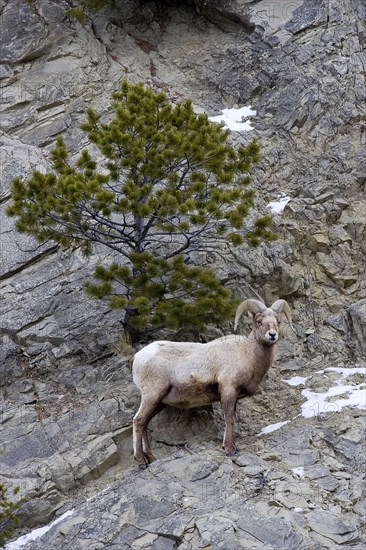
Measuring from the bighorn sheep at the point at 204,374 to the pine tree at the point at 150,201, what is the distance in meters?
1.20

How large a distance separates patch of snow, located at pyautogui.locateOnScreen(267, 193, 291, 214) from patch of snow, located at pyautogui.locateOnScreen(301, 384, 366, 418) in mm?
5176

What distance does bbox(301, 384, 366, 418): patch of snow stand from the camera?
538 inches

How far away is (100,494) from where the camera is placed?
12.3 metres

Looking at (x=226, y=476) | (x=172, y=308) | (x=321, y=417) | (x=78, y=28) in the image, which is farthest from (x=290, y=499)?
(x=78, y=28)

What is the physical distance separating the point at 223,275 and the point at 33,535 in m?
6.58

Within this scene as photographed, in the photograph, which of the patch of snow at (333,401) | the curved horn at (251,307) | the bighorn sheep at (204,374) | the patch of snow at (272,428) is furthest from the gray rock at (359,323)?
the curved horn at (251,307)

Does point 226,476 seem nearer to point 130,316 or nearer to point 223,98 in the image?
point 130,316

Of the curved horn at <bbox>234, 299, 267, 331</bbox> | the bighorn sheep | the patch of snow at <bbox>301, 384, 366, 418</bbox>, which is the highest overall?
the curved horn at <bbox>234, 299, 267, 331</bbox>

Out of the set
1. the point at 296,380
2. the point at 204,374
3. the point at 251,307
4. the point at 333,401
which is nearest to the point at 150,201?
A: the point at 251,307

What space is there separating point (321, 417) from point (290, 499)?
2.37m

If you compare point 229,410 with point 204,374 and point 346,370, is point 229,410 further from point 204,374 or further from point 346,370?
point 346,370

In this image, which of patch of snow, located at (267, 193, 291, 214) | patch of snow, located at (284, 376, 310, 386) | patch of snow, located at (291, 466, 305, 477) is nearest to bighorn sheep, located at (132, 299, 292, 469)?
patch of snow, located at (291, 466, 305, 477)

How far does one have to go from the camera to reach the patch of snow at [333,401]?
13.7 meters

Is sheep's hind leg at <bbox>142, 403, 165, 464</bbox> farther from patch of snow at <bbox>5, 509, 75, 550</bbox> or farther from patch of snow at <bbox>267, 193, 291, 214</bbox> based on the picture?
patch of snow at <bbox>267, 193, 291, 214</bbox>
